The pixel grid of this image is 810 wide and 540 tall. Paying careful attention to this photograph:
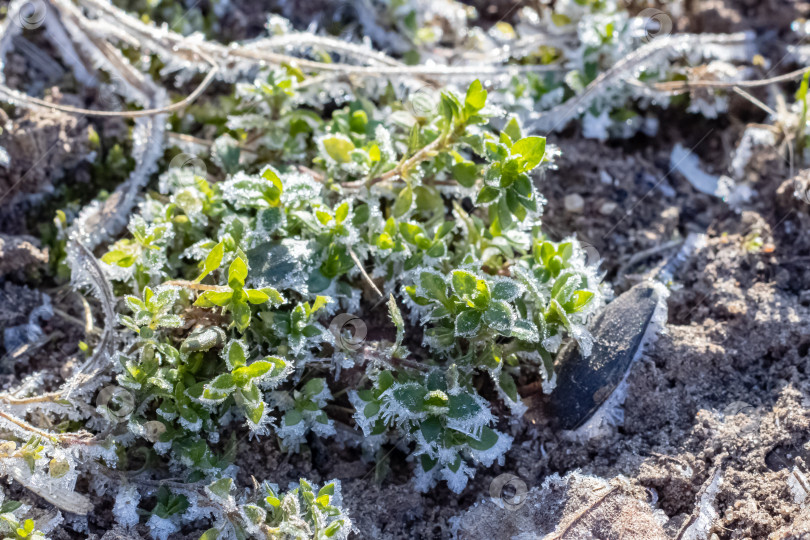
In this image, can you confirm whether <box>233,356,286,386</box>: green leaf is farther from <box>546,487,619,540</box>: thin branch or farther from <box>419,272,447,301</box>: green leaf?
<box>546,487,619,540</box>: thin branch

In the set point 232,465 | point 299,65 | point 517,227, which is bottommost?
point 232,465

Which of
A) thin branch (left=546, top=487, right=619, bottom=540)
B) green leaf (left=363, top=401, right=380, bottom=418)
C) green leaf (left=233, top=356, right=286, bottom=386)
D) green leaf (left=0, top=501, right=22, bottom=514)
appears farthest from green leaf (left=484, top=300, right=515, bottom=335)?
green leaf (left=0, top=501, right=22, bottom=514)

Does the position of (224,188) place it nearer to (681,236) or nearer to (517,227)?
(517,227)

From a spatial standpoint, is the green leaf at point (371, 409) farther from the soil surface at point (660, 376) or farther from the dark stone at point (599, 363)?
the dark stone at point (599, 363)

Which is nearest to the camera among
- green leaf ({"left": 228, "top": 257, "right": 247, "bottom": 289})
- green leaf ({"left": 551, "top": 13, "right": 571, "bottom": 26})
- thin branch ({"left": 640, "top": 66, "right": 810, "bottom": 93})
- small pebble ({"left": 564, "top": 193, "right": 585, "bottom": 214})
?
green leaf ({"left": 228, "top": 257, "right": 247, "bottom": 289})

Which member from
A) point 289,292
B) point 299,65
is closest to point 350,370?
point 289,292

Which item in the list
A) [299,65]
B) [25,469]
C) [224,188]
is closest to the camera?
[25,469]

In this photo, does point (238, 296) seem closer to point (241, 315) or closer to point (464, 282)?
Answer: point (241, 315)
